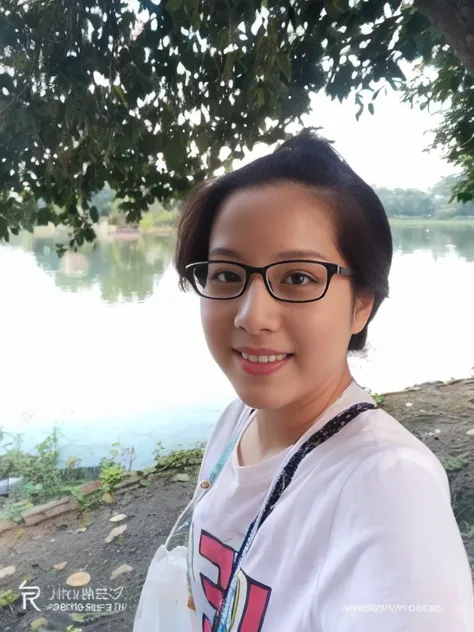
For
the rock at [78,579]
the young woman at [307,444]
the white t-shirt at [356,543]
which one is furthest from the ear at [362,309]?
the rock at [78,579]

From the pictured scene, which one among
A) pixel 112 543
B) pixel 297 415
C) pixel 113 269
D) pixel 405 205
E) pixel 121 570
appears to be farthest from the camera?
pixel 113 269

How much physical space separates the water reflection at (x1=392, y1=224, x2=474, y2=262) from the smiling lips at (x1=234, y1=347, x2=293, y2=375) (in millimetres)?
1574

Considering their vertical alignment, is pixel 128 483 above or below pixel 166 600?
below

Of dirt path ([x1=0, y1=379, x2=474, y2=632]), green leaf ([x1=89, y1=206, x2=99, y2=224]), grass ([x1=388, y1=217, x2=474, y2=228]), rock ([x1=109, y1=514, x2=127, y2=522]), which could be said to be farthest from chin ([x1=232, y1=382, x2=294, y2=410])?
rock ([x1=109, y1=514, x2=127, y2=522])

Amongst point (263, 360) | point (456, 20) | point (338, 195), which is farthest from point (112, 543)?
point (456, 20)

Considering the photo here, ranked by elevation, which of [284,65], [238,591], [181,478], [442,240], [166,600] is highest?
[284,65]

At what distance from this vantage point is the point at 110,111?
4.58 feet

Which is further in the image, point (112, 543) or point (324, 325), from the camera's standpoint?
point (112, 543)

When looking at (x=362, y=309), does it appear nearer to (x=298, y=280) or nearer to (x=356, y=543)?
(x=298, y=280)

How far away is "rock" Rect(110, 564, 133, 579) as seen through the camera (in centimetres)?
167

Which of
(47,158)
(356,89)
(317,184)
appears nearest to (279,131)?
(356,89)

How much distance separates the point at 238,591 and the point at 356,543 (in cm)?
19

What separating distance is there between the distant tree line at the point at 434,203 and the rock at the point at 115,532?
1.73 m

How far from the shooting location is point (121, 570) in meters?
1.70
